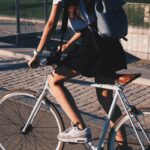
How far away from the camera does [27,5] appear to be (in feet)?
59.8

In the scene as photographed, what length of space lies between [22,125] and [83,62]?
1005mm

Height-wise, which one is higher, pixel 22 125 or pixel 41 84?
pixel 22 125

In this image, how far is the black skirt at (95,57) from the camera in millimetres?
4312

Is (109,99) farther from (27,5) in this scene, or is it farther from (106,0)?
(27,5)

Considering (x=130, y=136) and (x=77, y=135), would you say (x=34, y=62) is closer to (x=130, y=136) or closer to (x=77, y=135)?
(x=77, y=135)

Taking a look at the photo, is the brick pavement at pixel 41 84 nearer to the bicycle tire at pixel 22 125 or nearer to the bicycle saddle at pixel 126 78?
the bicycle tire at pixel 22 125

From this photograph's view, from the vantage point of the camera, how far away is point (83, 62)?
14.3ft

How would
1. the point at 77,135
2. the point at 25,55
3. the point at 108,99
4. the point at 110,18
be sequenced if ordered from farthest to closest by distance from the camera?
the point at 25,55 < the point at 108,99 < the point at 77,135 < the point at 110,18

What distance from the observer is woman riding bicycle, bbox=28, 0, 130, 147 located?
426 centimetres

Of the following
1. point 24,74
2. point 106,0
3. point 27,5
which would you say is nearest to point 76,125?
point 106,0

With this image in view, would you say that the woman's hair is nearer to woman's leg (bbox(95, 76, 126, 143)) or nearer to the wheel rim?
woman's leg (bbox(95, 76, 126, 143))

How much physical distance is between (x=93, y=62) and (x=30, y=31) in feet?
31.0

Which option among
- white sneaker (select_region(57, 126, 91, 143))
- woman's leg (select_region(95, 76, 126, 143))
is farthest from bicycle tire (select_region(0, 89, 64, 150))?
woman's leg (select_region(95, 76, 126, 143))

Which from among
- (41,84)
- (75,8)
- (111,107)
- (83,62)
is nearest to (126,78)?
(111,107)
